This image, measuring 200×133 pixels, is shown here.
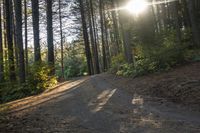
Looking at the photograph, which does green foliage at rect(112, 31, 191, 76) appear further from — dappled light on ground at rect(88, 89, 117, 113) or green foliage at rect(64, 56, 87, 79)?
green foliage at rect(64, 56, 87, 79)

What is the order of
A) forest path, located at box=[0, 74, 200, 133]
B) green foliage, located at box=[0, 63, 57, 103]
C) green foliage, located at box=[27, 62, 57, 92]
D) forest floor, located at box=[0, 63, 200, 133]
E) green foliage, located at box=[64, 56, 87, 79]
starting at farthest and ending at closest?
green foliage, located at box=[64, 56, 87, 79] → green foliage, located at box=[27, 62, 57, 92] → green foliage, located at box=[0, 63, 57, 103] → forest floor, located at box=[0, 63, 200, 133] → forest path, located at box=[0, 74, 200, 133]

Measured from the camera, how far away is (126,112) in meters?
9.23

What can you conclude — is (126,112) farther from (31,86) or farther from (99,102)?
(31,86)

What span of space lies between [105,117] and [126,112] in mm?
920

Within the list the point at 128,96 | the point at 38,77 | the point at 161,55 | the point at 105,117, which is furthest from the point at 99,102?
the point at 38,77

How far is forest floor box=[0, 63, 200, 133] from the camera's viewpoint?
24.7 ft

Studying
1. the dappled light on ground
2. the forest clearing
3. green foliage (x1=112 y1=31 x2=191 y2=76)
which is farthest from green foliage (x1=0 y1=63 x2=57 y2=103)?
green foliage (x1=112 y1=31 x2=191 y2=76)

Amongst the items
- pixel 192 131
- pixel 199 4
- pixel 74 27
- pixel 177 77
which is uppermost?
pixel 74 27

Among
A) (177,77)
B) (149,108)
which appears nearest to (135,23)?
(177,77)

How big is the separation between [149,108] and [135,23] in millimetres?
8082

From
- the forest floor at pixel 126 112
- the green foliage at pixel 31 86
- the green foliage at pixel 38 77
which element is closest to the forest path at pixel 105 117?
the forest floor at pixel 126 112

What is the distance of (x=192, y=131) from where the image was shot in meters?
6.97

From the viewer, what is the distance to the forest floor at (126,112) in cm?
753

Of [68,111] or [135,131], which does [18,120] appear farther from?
[135,131]
